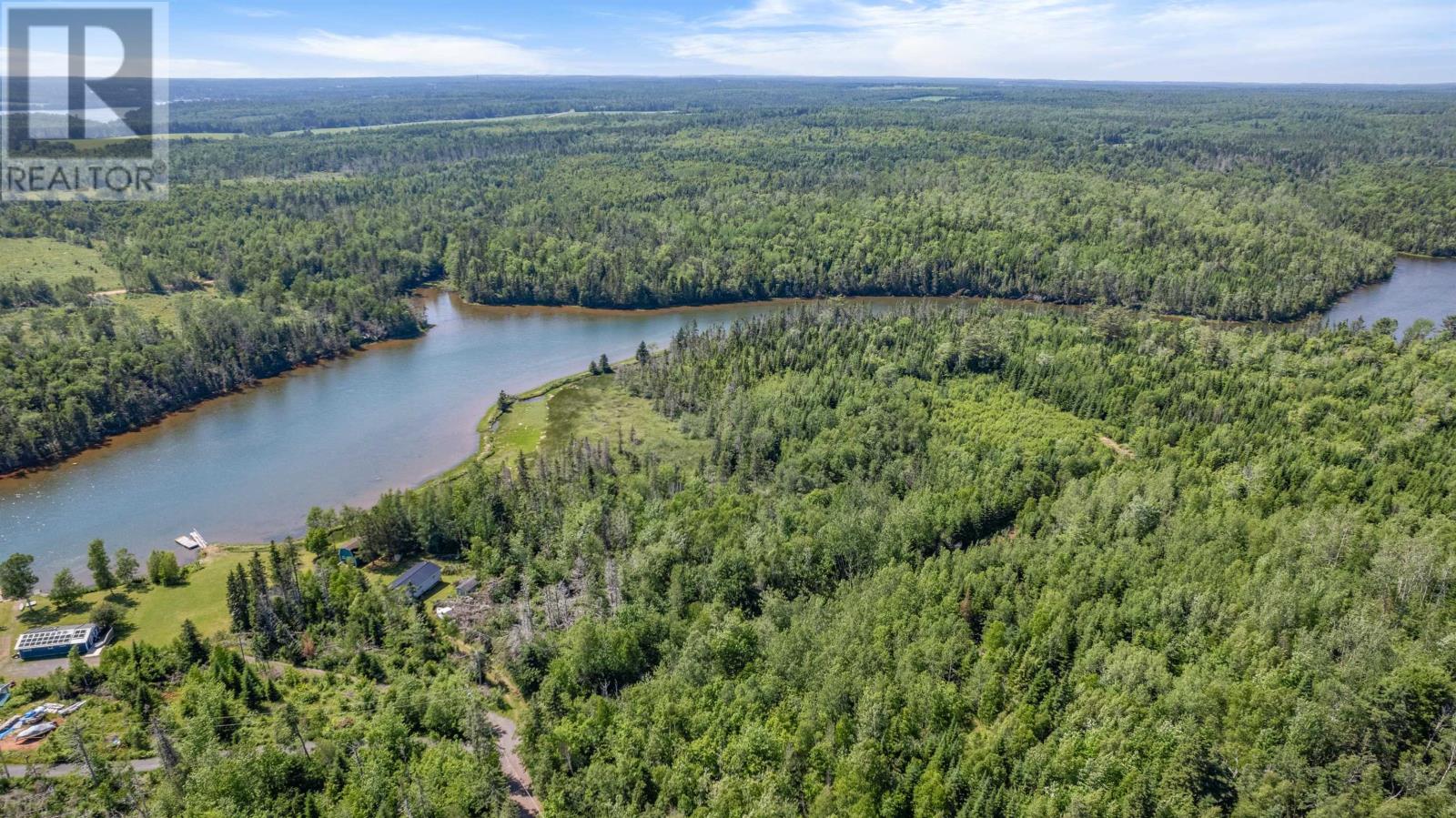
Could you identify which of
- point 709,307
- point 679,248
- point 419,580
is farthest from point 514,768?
point 679,248

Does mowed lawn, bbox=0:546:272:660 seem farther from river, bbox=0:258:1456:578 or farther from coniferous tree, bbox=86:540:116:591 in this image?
river, bbox=0:258:1456:578

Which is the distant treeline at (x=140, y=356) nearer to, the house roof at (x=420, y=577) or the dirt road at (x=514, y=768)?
the house roof at (x=420, y=577)

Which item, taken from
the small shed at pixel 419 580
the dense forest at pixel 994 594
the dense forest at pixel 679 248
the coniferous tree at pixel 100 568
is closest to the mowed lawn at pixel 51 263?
the dense forest at pixel 679 248

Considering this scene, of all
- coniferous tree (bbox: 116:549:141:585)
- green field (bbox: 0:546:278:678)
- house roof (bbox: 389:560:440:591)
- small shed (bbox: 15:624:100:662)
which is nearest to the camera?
small shed (bbox: 15:624:100:662)

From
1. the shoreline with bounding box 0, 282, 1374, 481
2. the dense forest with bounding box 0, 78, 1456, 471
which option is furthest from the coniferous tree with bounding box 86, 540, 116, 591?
the shoreline with bounding box 0, 282, 1374, 481

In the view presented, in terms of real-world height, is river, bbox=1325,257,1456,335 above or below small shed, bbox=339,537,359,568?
above

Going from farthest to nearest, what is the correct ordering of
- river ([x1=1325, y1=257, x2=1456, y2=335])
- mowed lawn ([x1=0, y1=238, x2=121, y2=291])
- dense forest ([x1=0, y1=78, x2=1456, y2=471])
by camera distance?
river ([x1=1325, y1=257, x2=1456, y2=335]), mowed lawn ([x1=0, y1=238, x2=121, y2=291]), dense forest ([x1=0, y1=78, x2=1456, y2=471])

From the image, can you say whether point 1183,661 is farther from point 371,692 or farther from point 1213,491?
point 371,692
